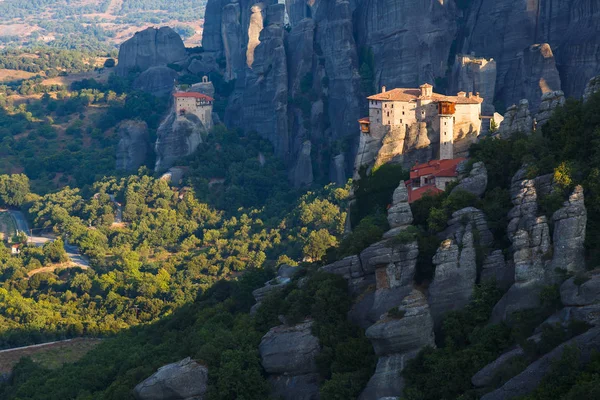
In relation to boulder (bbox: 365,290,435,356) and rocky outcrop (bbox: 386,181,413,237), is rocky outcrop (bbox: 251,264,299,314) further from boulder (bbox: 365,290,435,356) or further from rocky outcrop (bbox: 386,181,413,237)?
boulder (bbox: 365,290,435,356)

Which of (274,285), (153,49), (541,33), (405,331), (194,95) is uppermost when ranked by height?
(153,49)

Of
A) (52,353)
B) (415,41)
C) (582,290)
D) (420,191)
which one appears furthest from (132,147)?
(582,290)

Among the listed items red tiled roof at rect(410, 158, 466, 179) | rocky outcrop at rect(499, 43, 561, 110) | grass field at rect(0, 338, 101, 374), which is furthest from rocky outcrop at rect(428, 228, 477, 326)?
rocky outcrop at rect(499, 43, 561, 110)

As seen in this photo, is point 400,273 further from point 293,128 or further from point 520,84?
point 293,128

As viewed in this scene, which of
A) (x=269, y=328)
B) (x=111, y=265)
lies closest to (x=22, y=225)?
(x=111, y=265)

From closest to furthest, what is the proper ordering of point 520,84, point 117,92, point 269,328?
point 269,328
point 520,84
point 117,92

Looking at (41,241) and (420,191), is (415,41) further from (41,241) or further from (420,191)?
(420,191)

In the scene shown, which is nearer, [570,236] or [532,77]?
[570,236]
